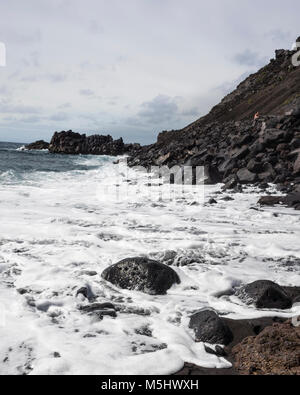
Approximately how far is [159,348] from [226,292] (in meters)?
1.35

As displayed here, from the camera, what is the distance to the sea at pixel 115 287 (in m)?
2.55

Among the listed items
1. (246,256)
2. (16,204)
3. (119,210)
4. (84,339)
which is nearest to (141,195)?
(119,210)

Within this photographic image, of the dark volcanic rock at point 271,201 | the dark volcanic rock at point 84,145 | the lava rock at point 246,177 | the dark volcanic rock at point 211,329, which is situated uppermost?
the dark volcanic rock at point 84,145

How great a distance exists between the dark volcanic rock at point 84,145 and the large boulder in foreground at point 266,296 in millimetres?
54796

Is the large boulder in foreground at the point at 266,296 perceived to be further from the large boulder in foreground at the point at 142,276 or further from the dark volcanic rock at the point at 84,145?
the dark volcanic rock at the point at 84,145

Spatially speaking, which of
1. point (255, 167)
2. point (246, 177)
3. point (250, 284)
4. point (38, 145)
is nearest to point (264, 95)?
point (255, 167)

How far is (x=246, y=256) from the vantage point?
4.86 metres

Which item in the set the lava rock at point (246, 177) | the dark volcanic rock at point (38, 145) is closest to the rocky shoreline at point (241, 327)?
the lava rock at point (246, 177)

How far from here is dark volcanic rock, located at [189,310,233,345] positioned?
2770 mm

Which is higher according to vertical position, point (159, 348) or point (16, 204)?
point (16, 204)

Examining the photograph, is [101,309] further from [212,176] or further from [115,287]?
[212,176]

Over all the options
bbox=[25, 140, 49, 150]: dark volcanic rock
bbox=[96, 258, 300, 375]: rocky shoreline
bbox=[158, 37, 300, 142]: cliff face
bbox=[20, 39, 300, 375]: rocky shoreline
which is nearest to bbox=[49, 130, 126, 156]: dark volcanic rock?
bbox=[25, 140, 49, 150]: dark volcanic rock
